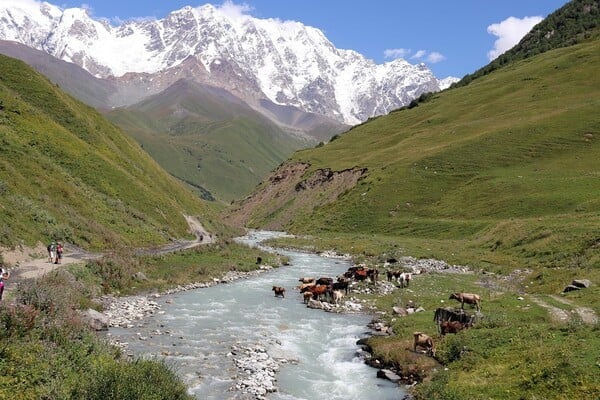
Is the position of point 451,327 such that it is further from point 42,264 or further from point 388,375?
point 42,264

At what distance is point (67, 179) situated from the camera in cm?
6719

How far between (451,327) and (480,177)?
79073 mm

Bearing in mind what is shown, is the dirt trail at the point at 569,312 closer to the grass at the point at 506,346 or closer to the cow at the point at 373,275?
the grass at the point at 506,346

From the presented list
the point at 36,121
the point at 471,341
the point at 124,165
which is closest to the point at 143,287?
the point at 471,341

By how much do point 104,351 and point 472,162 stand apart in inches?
3903

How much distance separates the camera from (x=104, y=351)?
19438 mm

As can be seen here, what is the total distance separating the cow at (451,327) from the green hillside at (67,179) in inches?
1319

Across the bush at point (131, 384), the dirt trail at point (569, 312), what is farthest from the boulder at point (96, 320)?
the dirt trail at point (569, 312)

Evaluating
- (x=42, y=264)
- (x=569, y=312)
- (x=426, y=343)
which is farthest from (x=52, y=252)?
(x=569, y=312)

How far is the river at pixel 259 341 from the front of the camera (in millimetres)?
20703

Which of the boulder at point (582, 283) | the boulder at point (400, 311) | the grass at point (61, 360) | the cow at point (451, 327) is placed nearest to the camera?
the grass at point (61, 360)

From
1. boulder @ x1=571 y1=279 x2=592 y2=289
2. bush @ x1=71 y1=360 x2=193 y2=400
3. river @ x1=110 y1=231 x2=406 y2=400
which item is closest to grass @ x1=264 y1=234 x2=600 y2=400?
boulder @ x1=571 y1=279 x2=592 y2=289

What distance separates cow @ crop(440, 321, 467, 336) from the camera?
2527cm

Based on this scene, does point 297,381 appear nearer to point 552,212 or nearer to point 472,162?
point 552,212
